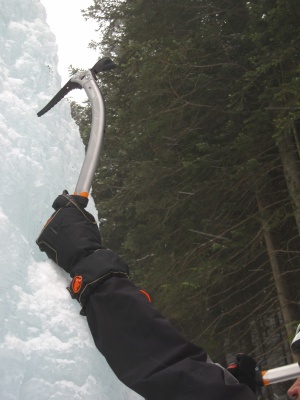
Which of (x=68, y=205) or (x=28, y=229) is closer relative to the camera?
(x=68, y=205)

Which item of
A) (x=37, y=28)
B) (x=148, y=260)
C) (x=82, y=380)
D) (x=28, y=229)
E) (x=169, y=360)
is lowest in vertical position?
(x=148, y=260)

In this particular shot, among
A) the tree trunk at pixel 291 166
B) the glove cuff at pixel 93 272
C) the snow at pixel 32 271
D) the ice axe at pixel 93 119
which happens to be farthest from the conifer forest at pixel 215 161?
the glove cuff at pixel 93 272

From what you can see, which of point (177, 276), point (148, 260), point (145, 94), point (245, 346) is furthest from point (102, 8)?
point (245, 346)

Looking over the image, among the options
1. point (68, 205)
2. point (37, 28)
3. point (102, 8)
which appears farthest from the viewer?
point (102, 8)

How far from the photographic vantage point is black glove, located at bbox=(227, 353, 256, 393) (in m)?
1.32

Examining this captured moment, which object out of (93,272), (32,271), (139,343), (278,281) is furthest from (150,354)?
(278,281)

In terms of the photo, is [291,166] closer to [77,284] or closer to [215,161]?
[215,161]

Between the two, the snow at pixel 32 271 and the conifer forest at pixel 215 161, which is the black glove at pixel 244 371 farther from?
the conifer forest at pixel 215 161

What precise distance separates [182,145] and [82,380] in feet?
17.3

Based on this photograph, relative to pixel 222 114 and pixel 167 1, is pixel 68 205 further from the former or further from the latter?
pixel 167 1

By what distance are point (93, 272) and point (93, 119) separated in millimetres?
810

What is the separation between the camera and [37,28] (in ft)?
13.3

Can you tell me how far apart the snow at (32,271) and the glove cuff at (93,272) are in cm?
129

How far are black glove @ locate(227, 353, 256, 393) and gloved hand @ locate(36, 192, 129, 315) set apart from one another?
1.40 feet
